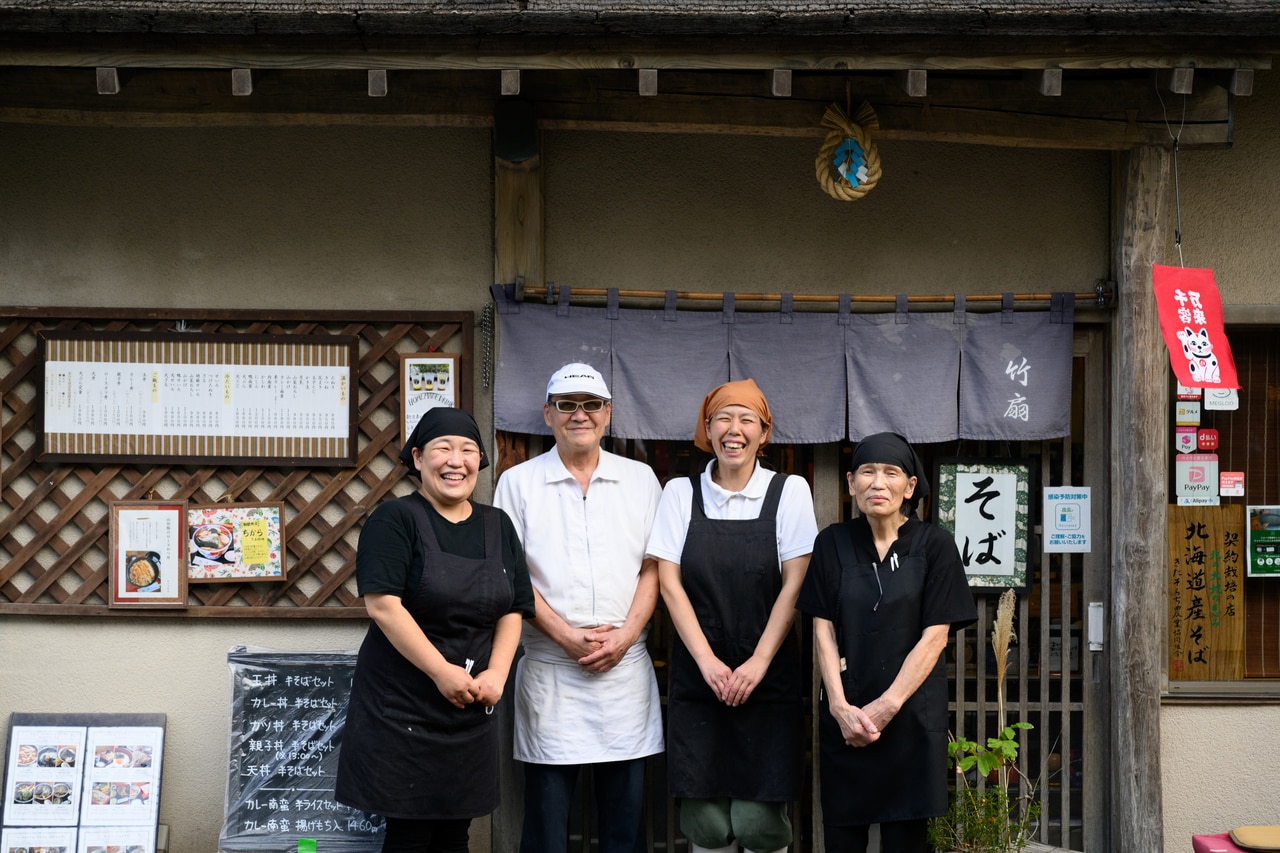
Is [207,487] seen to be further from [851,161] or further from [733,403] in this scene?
[851,161]

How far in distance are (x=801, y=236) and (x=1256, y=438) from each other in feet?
8.37

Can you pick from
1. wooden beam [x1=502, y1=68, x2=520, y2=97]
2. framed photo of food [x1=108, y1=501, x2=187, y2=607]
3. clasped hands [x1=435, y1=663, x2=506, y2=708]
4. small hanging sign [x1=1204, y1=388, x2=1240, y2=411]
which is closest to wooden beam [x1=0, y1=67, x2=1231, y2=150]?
wooden beam [x1=502, y1=68, x2=520, y2=97]

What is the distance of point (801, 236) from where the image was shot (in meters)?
5.64

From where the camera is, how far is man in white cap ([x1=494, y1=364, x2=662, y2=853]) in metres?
4.79

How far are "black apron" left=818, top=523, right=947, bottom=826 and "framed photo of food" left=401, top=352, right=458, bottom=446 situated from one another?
215 cm

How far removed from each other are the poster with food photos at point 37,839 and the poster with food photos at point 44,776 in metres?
0.03

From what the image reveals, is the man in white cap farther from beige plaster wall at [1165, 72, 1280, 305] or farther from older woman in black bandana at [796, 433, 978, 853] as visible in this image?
beige plaster wall at [1165, 72, 1280, 305]

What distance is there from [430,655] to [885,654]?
180 cm

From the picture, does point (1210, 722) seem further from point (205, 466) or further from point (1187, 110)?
point (205, 466)

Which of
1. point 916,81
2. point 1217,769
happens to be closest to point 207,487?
point 916,81

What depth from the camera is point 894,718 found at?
4.48 meters

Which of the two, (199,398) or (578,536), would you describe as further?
(199,398)

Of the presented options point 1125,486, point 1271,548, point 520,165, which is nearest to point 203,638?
point 520,165

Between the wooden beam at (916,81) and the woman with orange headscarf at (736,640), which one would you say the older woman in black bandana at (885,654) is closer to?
the woman with orange headscarf at (736,640)
